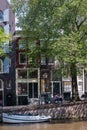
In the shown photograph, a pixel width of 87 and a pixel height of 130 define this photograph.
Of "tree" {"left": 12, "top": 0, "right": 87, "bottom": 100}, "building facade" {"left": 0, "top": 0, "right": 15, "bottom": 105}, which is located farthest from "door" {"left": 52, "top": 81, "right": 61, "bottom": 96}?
"tree" {"left": 12, "top": 0, "right": 87, "bottom": 100}

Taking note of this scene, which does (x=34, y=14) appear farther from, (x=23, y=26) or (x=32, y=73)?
(x=32, y=73)

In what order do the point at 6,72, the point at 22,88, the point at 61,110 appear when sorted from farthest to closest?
the point at 6,72 → the point at 22,88 → the point at 61,110

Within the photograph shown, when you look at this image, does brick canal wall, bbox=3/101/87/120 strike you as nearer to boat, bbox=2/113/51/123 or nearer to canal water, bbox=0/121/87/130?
boat, bbox=2/113/51/123

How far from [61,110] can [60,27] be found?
9181 mm

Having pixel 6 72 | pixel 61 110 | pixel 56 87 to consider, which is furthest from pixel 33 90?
pixel 61 110

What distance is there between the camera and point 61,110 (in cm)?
5166

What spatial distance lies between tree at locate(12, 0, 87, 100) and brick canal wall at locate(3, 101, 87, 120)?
2.13 meters

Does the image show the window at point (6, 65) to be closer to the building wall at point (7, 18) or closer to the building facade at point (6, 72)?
the building facade at point (6, 72)

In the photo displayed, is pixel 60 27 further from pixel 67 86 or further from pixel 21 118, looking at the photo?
pixel 67 86

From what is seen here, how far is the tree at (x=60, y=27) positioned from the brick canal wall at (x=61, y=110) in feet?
6.98

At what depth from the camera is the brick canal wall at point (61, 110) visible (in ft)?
167

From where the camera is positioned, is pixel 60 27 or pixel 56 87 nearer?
pixel 60 27

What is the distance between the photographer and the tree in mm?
49250

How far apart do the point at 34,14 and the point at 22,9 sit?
2650mm
